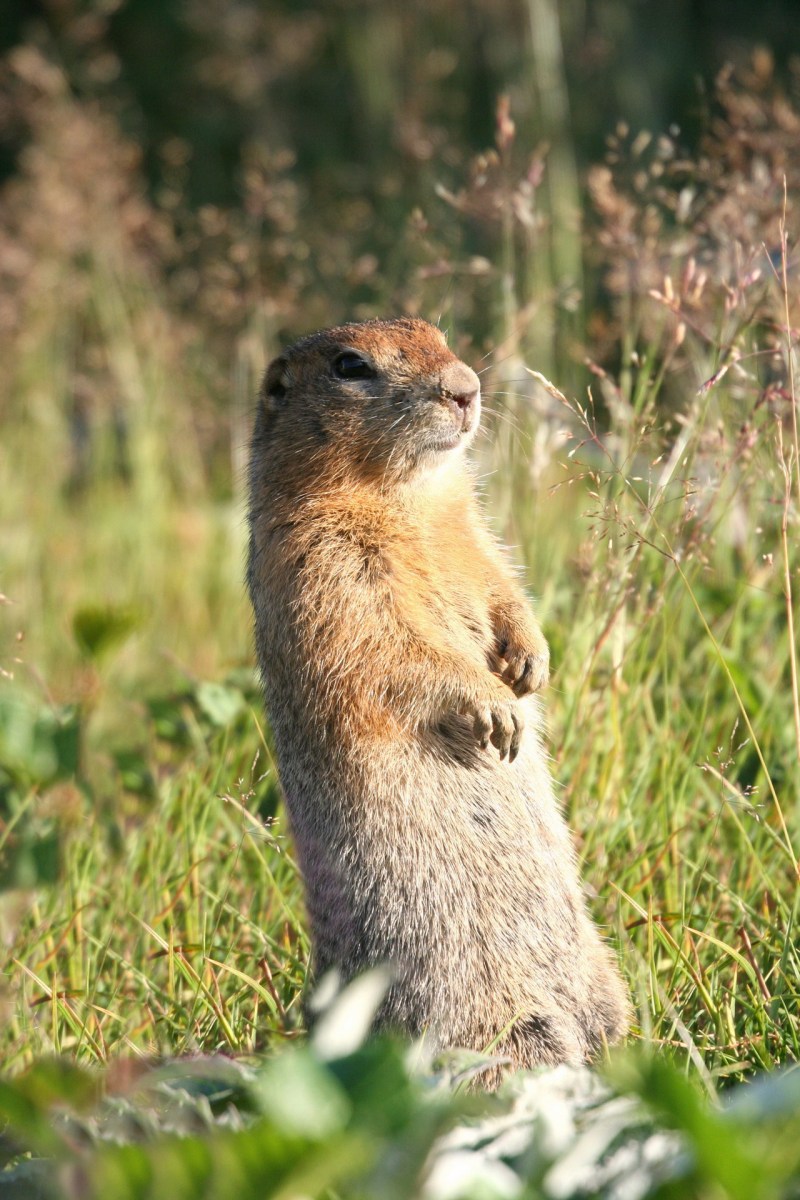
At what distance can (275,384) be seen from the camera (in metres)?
3.52

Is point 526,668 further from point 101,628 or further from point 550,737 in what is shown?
point 101,628

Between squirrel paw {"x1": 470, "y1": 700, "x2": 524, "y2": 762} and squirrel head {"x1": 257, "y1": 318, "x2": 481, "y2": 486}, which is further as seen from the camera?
squirrel head {"x1": 257, "y1": 318, "x2": 481, "y2": 486}

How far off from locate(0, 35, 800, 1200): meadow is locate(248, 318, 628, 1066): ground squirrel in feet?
0.58

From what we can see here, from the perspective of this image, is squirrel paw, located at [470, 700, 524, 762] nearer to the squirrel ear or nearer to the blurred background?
the blurred background

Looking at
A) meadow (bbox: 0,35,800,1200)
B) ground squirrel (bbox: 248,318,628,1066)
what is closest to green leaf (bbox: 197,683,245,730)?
meadow (bbox: 0,35,800,1200)

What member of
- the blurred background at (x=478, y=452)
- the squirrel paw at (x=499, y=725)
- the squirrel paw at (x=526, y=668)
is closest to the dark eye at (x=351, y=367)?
the blurred background at (x=478, y=452)

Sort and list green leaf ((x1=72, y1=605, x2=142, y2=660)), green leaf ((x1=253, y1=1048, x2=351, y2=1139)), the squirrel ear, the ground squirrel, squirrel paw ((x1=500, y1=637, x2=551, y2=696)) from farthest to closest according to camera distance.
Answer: green leaf ((x1=72, y1=605, x2=142, y2=660))
the squirrel ear
squirrel paw ((x1=500, y1=637, x2=551, y2=696))
the ground squirrel
green leaf ((x1=253, y1=1048, x2=351, y2=1139))

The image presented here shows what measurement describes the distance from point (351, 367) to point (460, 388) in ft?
1.05

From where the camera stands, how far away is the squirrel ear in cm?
347

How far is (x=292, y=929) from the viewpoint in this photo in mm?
3174

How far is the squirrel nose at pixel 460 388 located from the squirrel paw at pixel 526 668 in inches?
20.9

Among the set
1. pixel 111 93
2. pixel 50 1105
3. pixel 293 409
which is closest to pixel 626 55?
pixel 111 93

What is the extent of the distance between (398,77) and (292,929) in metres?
7.22

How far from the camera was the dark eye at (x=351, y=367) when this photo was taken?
128 inches
